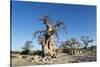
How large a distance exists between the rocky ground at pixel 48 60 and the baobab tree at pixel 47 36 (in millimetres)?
63

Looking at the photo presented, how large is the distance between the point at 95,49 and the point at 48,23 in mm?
629

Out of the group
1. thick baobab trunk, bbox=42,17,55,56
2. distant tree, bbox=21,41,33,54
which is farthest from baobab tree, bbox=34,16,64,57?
distant tree, bbox=21,41,33,54

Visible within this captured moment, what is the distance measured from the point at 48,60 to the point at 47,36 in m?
0.25

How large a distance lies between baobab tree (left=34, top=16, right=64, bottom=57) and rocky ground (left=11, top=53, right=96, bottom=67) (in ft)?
0.21

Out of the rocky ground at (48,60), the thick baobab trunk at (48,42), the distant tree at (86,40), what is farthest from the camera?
the distant tree at (86,40)

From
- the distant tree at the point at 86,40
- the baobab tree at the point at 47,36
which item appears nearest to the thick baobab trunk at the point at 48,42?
the baobab tree at the point at 47,36

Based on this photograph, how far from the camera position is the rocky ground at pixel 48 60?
2.19m

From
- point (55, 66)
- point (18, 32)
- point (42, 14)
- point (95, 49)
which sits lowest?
point (55, 66)

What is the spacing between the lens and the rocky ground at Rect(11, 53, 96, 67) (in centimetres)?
219

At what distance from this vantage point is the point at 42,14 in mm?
2289

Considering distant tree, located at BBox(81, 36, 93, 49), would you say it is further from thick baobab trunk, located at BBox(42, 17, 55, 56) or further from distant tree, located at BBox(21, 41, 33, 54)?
distant tree, located at BBox(21, 41, 33, 54)

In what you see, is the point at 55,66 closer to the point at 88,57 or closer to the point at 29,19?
the point at 88,57

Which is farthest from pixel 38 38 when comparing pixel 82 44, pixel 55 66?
pixel 82 44

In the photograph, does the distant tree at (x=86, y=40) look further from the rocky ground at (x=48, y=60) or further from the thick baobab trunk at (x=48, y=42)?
the thick baobab trunk at (x=48, y=42)
